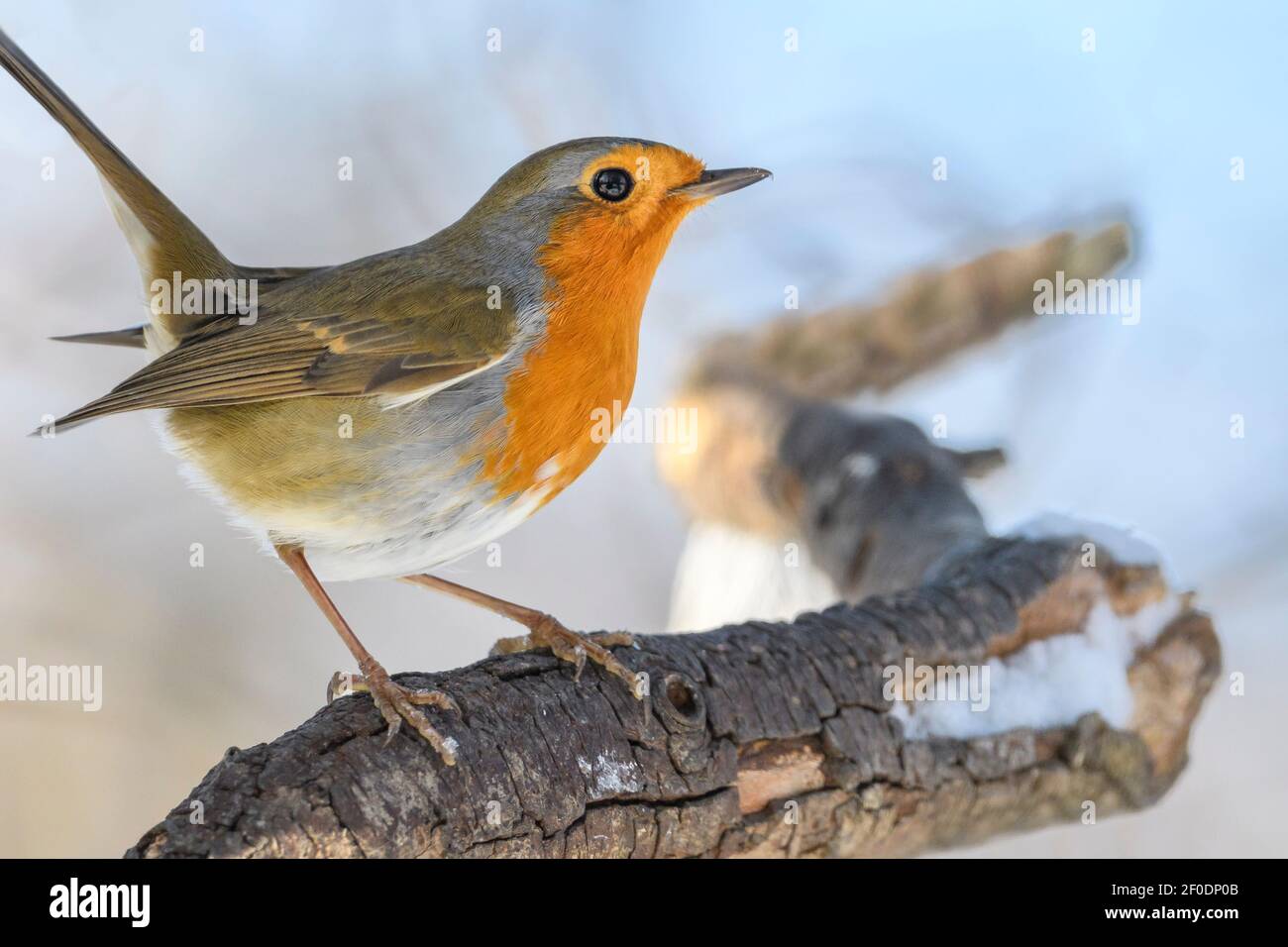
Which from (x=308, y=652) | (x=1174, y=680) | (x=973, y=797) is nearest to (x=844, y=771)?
(x=973, y=797)

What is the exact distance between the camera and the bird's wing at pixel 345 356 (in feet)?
9.43

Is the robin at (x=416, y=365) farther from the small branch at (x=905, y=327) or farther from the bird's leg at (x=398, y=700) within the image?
the small branch at (x=905, y=327)

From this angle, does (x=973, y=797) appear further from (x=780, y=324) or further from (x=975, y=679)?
(x=780, y=324)

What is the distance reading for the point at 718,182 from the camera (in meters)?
3.11

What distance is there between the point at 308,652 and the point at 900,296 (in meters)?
3.16

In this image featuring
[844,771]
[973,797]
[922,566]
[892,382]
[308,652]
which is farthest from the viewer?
[892,382]

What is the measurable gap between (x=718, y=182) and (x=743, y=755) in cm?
148

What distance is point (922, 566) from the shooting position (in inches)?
157

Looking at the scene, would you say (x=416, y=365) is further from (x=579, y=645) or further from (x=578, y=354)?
(x=579, y=645)
